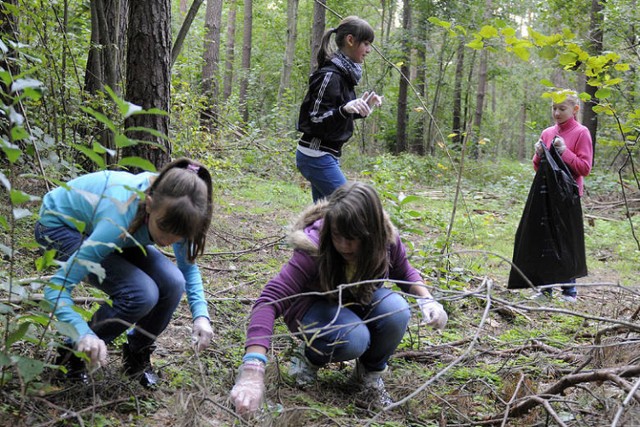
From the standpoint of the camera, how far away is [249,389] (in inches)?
83.4

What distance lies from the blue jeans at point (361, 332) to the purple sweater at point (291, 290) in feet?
0.24

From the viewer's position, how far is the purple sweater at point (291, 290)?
2311 mm

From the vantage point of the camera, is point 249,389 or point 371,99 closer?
point 249,389

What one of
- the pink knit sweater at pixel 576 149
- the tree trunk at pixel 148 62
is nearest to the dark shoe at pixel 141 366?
the tree trunk at pixel 148 62

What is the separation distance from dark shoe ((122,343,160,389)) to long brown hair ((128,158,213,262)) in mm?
540

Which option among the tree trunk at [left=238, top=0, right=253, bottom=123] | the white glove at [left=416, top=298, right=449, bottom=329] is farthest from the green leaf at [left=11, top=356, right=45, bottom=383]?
the tree trunk at [left=238, top=0, right=253, bottom=123]

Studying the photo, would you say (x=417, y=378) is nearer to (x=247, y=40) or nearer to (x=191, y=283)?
(x=191, y=283)

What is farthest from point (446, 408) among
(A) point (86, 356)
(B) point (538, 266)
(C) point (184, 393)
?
(B) point (538, 266)

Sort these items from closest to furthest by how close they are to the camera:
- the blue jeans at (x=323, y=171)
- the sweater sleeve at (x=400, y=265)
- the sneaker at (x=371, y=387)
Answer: the sneaker at (x=371, y=387) < the sweater sleeve at (x=400, y=265) < the blue jeans at (x=323, y=171)

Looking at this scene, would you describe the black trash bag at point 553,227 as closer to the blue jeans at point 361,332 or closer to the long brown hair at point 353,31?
the long brown hair at point 353,31

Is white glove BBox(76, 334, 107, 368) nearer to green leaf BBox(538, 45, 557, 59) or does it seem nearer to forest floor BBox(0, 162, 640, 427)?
forest floor BBox(0, 162, 640, 427)

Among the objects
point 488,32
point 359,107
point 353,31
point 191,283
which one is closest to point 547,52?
point 488,32

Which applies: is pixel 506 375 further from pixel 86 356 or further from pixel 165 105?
pixel 165 105

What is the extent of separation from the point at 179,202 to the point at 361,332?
0.92 meters
